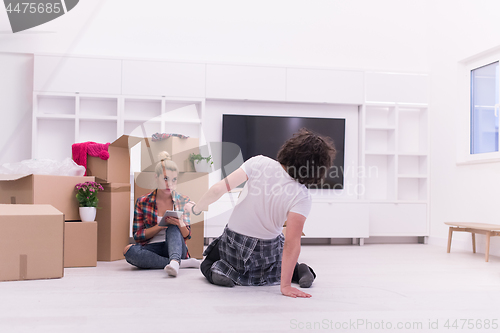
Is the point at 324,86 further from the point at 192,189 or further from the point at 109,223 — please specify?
the point at 109,223

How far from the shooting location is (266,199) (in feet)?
6.50

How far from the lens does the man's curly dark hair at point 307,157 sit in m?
1.88

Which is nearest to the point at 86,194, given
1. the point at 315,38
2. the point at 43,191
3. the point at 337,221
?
the point at 43,191

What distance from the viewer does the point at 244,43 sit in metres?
4.69

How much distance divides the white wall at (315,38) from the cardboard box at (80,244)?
2.05 meters

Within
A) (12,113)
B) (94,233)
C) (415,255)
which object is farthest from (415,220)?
(12,113)

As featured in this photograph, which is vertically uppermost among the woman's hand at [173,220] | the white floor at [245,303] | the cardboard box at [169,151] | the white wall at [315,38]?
the white wall at [315,38]

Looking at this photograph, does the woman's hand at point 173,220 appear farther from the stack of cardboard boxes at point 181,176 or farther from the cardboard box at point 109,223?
the cardboard box at point 109,223

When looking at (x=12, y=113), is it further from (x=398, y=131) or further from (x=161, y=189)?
(x=398, y=131)

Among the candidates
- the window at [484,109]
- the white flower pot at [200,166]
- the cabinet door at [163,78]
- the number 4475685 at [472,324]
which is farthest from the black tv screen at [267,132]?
the number 4475685 at [472,324]

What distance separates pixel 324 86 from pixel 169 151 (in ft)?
6.63

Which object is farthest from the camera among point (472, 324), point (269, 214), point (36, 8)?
point (36, 8)

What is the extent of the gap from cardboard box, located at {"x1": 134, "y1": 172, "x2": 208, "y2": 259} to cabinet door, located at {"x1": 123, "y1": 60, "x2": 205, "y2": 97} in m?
1.33

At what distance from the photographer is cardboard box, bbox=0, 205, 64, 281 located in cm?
223
